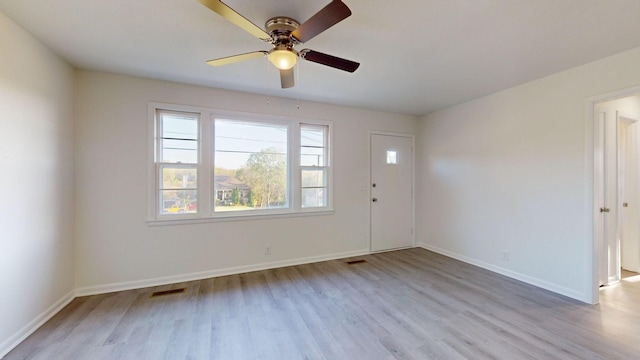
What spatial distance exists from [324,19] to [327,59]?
490mm

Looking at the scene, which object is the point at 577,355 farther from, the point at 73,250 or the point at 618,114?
the point at 73,250

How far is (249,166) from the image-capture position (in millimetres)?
3631

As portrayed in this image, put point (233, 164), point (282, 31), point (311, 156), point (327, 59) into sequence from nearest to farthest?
point (282, 31) < point (327, 59) < point (233, 164) < point (311, 156)

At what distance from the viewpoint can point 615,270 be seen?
3.21 metres

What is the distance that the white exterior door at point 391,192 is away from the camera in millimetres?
4473

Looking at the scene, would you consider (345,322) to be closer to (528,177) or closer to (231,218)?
(231,218)

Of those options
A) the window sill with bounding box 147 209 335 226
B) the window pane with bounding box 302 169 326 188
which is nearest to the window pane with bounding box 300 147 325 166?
the window pane with bounding box 302 169 326 188

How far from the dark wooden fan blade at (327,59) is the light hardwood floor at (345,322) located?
2.21m

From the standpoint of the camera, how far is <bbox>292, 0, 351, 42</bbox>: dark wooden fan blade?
4.45ft

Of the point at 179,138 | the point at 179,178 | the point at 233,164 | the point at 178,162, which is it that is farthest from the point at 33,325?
the point at 233,164

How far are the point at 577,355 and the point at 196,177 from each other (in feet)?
13.1

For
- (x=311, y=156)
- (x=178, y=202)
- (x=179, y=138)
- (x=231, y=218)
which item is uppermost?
(x=179, y=138)

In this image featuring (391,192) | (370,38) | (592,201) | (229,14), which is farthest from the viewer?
(391,192)

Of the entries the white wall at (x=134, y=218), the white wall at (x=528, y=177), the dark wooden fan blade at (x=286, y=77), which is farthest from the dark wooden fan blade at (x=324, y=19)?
the white wall at (x=528, y=177)
